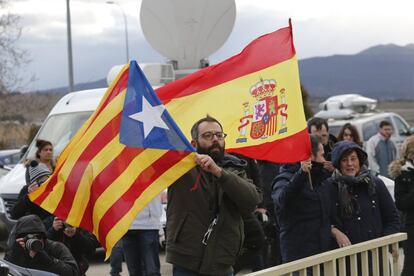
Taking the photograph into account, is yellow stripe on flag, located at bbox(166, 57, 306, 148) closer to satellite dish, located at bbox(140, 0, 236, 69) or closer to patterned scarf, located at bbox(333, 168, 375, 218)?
patterned scarf, located at bbox(333, 168, 375, 218)

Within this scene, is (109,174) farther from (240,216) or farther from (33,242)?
(33,242)

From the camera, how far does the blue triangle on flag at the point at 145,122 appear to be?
6270 millimetres

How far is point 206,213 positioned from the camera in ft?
21.1

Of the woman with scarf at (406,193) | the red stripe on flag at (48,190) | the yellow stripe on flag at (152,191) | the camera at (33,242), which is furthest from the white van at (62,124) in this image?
the yellow stripe on flag at (152,191)

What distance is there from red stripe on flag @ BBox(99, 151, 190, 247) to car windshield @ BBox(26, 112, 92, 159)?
7.96m

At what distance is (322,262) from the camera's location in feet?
19.8

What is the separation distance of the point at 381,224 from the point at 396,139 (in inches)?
567

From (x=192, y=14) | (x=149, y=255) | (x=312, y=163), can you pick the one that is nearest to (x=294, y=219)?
(x=312, y=163)

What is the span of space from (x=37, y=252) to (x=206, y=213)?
2.23m

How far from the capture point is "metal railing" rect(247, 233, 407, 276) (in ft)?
18.8

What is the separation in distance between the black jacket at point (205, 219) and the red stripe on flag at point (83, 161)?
549 millimetres

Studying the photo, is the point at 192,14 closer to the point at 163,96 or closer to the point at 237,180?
the point at 163,96

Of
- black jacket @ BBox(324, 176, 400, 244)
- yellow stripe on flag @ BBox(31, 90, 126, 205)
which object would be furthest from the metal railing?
yellow stripe on flag @ BBox(31, 90, 126, 205)

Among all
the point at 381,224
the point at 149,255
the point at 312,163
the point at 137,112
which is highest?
the point at 137,112
